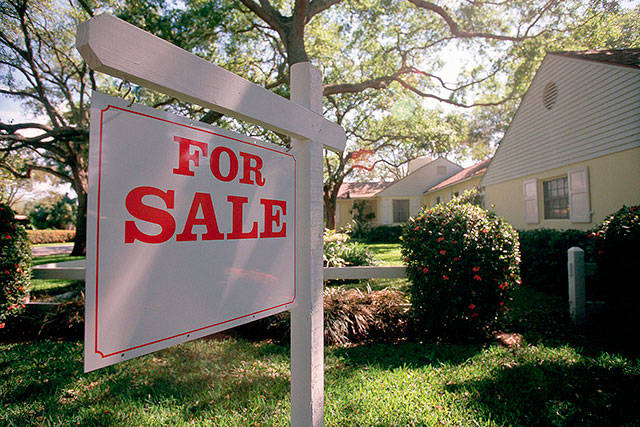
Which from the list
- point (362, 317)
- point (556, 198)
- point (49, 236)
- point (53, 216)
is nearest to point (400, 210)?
point (556, 198)

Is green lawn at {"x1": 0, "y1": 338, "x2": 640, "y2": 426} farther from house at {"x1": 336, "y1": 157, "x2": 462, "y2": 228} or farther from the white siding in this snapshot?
house at {"x1": 336, "y1": 157, "x2": 462, "y2": 228}

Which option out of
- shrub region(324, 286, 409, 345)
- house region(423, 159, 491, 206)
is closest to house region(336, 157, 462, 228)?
house region(423, 159, 491, 206)

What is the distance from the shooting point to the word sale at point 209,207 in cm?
117

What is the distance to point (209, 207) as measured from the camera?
4.56 feet

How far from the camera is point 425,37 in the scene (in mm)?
12586

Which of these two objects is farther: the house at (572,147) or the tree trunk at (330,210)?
the tree trunk at (330,210)

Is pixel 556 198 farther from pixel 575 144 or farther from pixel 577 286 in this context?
pixel 577 286

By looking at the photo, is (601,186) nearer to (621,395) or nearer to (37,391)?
(621,395)

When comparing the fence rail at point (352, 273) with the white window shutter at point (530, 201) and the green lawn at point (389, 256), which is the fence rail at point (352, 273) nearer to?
the green lawn at point (389, 256)

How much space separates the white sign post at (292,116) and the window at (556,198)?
1034 centimetres

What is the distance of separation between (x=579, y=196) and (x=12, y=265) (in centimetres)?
1186

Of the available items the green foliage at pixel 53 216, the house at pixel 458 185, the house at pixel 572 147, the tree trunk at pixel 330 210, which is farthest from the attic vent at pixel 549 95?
the green foliage at pixel 53 216

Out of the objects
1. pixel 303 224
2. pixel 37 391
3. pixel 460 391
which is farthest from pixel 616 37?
pixel 37 391

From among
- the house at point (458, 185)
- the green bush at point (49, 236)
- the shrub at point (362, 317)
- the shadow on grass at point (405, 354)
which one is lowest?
the shadow on grass at point (405, 354)
